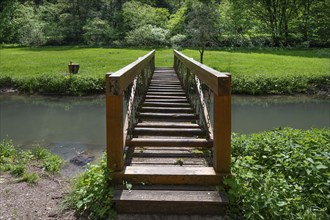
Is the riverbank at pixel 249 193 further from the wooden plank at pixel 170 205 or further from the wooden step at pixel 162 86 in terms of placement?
the wooden step at pixel 162 86

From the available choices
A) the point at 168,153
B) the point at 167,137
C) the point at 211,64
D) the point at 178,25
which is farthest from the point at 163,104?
the point at 178,25

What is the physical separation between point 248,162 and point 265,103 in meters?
9.76

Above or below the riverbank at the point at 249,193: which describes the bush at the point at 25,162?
below

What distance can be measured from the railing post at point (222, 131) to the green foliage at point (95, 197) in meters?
1.09

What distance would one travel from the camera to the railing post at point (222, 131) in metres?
3.36

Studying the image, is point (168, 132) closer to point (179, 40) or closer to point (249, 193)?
point (249, 193)

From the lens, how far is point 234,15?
3105 centimetres

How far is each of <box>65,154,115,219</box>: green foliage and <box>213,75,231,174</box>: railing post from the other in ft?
3.58

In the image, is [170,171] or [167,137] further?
[167,137]

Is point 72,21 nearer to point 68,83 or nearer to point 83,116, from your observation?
point 68,83

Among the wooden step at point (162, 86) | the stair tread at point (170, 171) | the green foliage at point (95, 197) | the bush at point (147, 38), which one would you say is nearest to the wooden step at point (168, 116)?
the stair tread at point (170, 171)

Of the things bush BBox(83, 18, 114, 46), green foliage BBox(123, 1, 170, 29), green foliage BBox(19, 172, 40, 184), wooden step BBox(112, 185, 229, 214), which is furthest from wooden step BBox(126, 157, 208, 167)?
green foliage BBox(123, 1, 170, 29)

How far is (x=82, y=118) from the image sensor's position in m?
11.0

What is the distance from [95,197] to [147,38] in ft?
83.8
